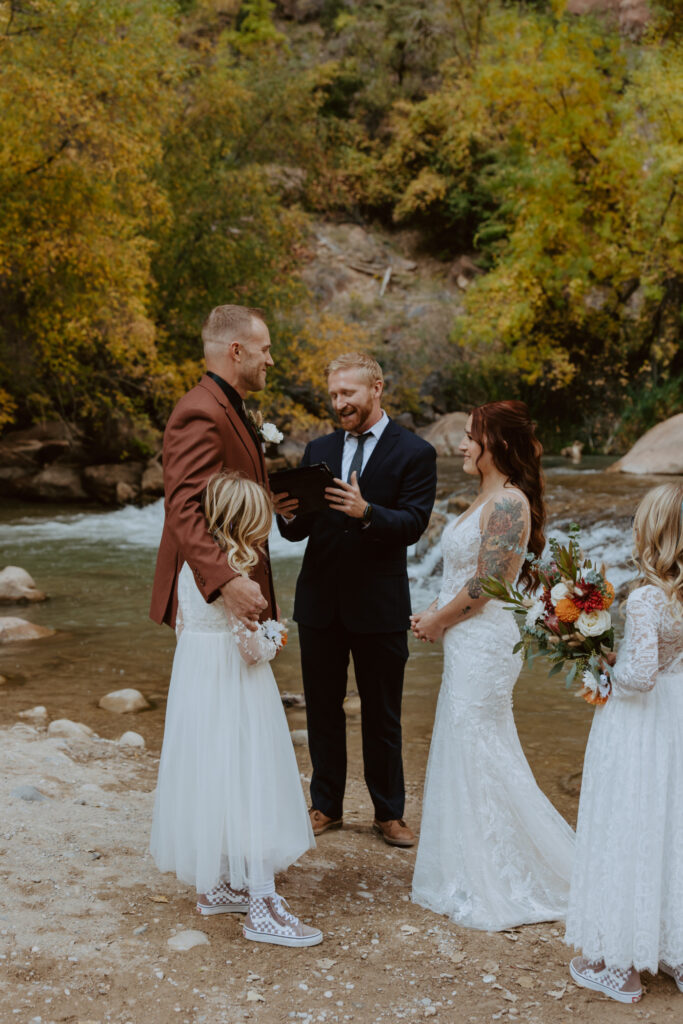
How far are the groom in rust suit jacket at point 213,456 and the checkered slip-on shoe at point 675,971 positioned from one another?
1.72 metres

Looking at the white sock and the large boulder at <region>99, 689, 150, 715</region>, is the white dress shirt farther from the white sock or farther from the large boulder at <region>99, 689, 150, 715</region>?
the large boulder at <region>99, 689, 150, 715</region>

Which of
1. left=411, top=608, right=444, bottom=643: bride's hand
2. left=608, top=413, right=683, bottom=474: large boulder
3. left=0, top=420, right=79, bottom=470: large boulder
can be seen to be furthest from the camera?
left=0, top=420, right=79, bottom=470: large boulder

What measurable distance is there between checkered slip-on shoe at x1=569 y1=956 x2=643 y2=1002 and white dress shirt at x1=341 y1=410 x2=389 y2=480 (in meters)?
2.12

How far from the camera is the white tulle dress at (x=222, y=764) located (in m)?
3.15

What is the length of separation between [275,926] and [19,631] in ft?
20.0

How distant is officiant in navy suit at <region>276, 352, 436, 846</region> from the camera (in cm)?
405

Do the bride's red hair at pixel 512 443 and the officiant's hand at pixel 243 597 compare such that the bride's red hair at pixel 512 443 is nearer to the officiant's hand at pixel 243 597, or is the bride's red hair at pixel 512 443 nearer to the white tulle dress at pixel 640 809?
the white tulle dress at pixel 640 809

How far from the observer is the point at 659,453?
1470cm

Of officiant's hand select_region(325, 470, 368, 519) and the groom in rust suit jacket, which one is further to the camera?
officiant's hand select_region(325, 470, 368, 519)

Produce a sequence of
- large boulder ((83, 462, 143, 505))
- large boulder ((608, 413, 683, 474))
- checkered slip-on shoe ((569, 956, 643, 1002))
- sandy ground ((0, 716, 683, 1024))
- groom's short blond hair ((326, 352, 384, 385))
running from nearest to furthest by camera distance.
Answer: sandy ground ((0, 716, 683, 1024)) → checkered slip-on shoe ((569, 956, 643, 1002)) → groom's short blond hair ((326, 352, 384, 385)) → large boulder ((608, 413, 683, 474)) → large boulder ((83, 462, 143, 505))

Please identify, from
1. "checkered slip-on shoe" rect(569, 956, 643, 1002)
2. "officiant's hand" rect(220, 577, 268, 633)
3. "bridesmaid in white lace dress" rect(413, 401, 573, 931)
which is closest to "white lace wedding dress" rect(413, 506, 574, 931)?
"bridesmaid in white lace dress" rect(413, 401, 573, 931)

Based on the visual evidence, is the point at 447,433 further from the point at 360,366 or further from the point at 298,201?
the point at 360,366

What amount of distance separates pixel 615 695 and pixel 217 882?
4.87 ft

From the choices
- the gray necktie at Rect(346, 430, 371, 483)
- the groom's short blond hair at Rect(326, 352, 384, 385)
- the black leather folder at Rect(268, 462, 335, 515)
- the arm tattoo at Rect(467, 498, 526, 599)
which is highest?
the groom's short blond hair at Rect(326, 352, 384, 385)
